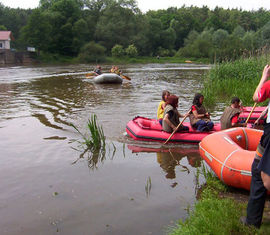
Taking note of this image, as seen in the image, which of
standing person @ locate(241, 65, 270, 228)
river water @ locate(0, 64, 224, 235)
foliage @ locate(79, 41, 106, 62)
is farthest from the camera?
foliage @ locate(79, 41, 106, 62)

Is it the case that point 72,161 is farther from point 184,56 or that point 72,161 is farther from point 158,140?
point 184,56

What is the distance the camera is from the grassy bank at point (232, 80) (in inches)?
405

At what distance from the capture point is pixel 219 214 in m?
3.38

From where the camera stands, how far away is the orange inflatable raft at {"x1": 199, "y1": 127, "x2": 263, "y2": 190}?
3.99 metres

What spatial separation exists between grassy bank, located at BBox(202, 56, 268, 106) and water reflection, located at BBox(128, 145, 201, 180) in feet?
13.9

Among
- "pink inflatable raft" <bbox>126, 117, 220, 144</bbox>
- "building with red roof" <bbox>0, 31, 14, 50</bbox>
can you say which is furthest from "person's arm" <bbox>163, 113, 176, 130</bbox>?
"building with red roof" <bbox>0, 31, 14, 50</bbox>

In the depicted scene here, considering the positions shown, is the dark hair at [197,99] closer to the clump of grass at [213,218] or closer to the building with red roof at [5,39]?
the clump of grass at [213,218]

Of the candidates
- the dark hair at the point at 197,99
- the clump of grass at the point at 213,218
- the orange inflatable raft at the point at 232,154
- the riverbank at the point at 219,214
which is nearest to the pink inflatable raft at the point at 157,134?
the dark hair at the point at 197,99

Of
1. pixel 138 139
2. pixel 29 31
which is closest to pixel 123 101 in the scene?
pixel 138 139

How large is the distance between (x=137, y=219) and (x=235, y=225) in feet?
3.66

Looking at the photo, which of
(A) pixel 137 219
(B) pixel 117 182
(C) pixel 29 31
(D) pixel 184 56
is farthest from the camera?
(D) pixel 184 56

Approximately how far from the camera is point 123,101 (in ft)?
40.4

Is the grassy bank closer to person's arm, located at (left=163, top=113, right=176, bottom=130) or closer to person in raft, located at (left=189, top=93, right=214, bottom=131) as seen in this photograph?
person in raft, located at (left=189, top=93, right=214, bottom=131)

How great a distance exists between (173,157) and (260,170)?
10.2 feet
